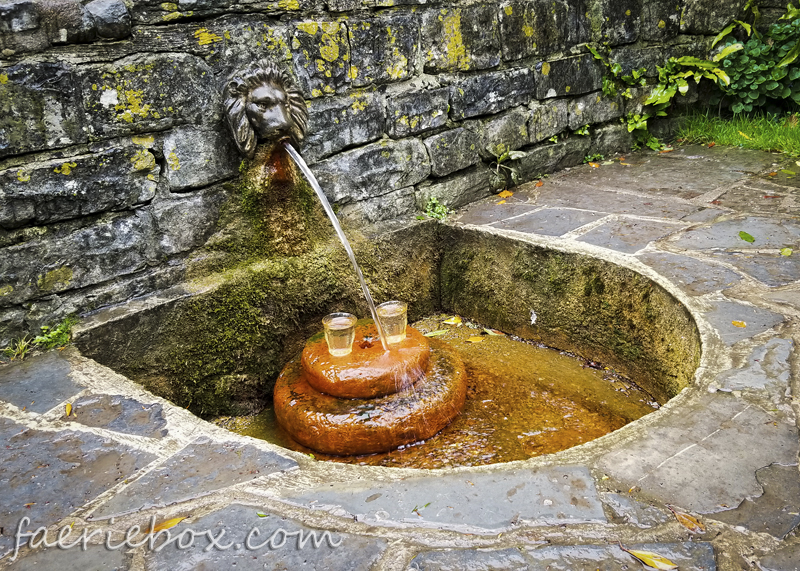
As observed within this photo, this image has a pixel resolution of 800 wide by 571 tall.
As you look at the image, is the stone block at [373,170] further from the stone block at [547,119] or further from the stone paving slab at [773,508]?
the stone paving slab at [773,508]

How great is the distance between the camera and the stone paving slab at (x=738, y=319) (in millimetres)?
2039

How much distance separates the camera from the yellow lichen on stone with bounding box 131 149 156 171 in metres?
2.35

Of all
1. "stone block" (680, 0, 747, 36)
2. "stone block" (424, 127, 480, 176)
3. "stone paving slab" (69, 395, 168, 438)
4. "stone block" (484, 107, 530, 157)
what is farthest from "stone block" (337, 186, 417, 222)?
"stone block" (680, 0, 747, 36)

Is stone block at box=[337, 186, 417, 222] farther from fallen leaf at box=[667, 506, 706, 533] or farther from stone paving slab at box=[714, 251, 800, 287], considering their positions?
fallen leaf at box=[667, 506, 706, 533]

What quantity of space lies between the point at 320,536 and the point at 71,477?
72 cm

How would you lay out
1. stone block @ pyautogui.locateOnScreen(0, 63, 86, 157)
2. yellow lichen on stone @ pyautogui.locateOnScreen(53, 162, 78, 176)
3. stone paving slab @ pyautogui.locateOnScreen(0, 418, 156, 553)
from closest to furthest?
1. stone paving slab @ pyautogui.locateOnScreen(0, 418, 156, 553)
2. stone block @ pyautogui.locateOnScreen(0, 63, 86, 157)
3. yellow lichen on stone @ pyautogui.locateOnScreen(53, 162, 78, 176)

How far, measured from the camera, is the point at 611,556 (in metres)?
1.25

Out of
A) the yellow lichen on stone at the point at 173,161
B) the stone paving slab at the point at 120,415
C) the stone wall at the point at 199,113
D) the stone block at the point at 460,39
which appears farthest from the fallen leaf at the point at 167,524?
the stone block at the point at 460,39

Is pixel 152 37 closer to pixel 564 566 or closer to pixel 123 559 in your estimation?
pixel 123 559

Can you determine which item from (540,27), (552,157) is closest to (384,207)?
(552,157)

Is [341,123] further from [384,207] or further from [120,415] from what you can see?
[120,415]

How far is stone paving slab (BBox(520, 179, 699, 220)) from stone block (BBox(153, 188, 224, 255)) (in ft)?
5.76

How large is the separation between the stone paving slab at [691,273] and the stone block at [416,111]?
124 cm

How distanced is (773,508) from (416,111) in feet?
7.65
